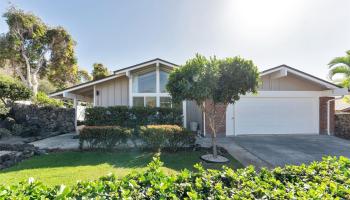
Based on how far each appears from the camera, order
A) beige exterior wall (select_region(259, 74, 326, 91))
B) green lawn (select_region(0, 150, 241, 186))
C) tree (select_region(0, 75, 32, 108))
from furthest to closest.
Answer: tree (select_region(0, 75, 32, 108)) < beige exterior wall (select_region(259, 74, 326, 91)) < green lawn (select_region(0, 150, 241, 186))

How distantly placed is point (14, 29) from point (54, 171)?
1984 centimetres

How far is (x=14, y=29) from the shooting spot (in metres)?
20.2

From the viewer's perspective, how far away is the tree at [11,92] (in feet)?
50.4

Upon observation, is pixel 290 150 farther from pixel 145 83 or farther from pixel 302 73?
pixel 145 83

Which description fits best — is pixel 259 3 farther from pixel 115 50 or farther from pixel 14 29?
pixel 14 29

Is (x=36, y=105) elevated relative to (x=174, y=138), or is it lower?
elevated

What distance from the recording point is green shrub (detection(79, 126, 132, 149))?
9091mm

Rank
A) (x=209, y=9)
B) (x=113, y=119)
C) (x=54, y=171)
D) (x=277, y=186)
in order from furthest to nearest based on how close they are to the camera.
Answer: (x=113, y=119) → (x=209, y=9) → (x=54, y=171) → (x=277, y=186)

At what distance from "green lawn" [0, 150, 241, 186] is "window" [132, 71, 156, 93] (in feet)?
18.7

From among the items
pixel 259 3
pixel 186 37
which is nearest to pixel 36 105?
pixel 186 37

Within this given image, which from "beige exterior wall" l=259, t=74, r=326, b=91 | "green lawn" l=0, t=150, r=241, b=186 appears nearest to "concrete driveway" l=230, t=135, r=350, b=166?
"green lawn" l=0, t=150, r=241, b=186

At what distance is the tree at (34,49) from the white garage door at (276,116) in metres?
20.2

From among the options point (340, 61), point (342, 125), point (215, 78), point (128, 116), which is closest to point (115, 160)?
point (128, 116)

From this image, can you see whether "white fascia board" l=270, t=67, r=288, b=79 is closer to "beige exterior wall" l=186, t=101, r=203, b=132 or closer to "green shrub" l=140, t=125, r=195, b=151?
"beige exterior wall" l=186, t=101, r=203, b=132
